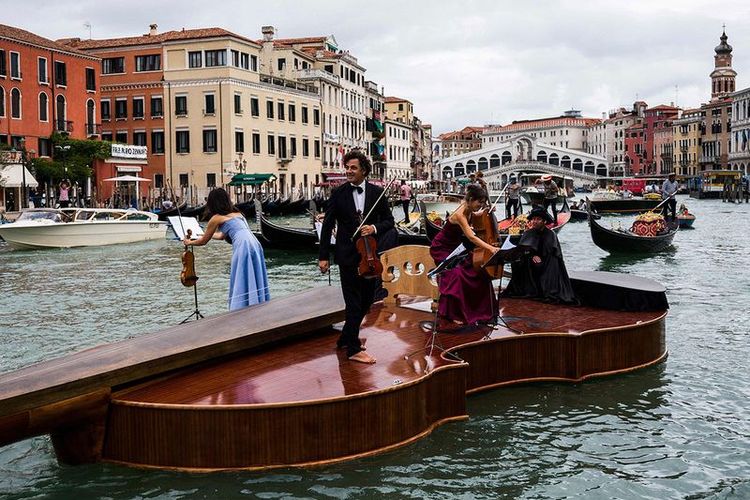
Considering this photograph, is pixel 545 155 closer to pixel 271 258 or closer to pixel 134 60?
pixel 134 60

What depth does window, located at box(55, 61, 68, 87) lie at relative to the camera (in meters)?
29.9

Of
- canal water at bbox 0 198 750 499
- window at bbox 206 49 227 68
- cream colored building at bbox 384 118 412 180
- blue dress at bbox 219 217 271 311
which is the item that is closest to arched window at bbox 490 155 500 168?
cream colored building at bbox 384 118 412 180

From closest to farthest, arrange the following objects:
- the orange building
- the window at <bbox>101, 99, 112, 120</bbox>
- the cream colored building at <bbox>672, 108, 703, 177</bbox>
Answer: the orange building
the window at <bbox>101, 99, 112, 120</bbox>
the cream colored building at <bbox>672, 108, 703, 177</bbox>

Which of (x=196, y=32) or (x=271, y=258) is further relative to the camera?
(x=196, y=32)

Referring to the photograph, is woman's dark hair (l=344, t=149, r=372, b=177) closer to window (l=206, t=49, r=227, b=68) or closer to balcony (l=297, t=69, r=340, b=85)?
window (l=206, t=49, r=227, b=68)

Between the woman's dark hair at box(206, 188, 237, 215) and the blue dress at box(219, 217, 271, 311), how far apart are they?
7cm

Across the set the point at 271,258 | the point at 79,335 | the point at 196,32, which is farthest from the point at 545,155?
the point at 79,335

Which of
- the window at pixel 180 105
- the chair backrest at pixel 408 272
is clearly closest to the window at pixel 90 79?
the window at pixel 180 105

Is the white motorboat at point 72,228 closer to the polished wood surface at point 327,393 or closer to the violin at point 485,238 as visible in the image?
the polished wood surface at point 327,393

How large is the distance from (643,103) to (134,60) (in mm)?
84945

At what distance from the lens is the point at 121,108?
37.0 metres

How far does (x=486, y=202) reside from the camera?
5445 mm

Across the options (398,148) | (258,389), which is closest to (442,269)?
(258,389)

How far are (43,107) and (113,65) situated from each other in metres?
8.63
